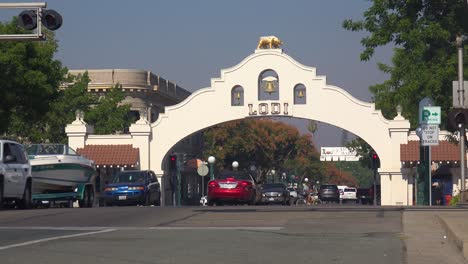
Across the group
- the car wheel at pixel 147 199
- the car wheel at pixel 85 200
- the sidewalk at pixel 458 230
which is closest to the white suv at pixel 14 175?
the car wheel at pixel 85 200

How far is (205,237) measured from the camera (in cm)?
1516

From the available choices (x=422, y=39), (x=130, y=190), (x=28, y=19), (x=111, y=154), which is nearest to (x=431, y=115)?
(x=422, y=39)

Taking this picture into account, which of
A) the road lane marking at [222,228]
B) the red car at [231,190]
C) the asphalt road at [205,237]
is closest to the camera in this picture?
the asphalt road at [205,237]

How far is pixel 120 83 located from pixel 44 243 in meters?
61.9

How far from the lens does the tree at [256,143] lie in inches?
3551

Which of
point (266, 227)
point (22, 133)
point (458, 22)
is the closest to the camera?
point (266, 227)

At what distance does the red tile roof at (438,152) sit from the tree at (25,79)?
18671mm

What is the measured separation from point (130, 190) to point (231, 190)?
395 cm

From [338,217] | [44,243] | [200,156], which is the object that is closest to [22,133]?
[200,156]

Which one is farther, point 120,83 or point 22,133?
point 120,83

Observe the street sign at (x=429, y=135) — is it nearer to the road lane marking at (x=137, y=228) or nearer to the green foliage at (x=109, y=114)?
the road lane marking at (x=137, y=228)

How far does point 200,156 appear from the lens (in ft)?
299

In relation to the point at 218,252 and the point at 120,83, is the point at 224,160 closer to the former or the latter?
the point at 120,83

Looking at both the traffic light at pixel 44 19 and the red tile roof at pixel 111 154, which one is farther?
the red tile roof at pixel 111 154
